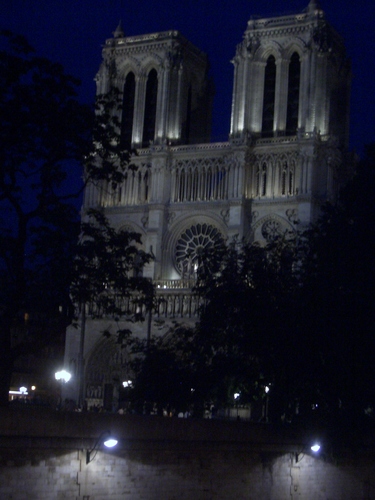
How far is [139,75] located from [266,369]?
33.3 metres

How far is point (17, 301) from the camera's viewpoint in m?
23.7

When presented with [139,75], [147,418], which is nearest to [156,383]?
[147,418]

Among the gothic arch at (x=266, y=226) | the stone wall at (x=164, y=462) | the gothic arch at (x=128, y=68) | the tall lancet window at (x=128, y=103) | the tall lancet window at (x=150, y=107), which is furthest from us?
the tall lancet window at (x=128, y=103)

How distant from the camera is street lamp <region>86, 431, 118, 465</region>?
23266mm

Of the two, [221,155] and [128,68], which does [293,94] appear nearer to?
[221,155]

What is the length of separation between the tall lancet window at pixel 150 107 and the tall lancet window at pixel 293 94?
8265 millimetres

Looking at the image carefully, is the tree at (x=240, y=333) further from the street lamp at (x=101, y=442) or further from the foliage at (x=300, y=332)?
the street lamp at (x=101, y=442)

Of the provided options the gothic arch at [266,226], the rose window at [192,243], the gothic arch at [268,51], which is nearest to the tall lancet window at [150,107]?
the rose window at [192,243]

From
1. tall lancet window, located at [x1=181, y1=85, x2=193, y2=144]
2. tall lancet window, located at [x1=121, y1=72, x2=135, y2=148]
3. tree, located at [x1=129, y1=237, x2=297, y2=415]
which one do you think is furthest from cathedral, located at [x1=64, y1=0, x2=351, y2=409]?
tree, located at [x1=129, y1=237, x2=297, y2=415]

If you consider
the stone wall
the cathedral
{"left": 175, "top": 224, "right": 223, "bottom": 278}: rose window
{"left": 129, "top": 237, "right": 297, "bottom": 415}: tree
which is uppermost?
the cathedral

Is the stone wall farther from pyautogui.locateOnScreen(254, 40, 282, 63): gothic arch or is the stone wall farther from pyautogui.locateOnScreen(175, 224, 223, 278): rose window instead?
pyautogui.locateOnScreen(254, 40, 282, 63): gothic arch

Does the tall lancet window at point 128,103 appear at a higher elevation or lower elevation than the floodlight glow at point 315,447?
higher

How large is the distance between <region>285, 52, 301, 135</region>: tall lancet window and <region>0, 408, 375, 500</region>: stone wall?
90.2ft

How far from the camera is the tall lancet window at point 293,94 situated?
186 feet
